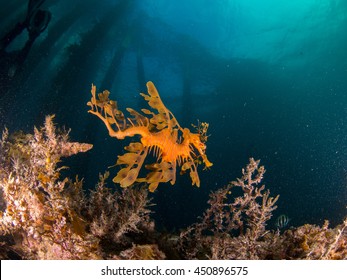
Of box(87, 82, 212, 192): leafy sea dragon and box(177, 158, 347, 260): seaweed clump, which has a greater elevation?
box(87, 82, 212, 192): leafy sea dragon

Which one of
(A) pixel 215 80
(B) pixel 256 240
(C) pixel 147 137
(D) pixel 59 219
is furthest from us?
(A) pixel 215 80

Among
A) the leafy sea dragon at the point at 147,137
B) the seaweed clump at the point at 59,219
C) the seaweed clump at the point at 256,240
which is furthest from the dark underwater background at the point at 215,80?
the seaweed clump at the point at 256,240

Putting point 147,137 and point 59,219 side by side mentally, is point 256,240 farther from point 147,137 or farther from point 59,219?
point 59,219

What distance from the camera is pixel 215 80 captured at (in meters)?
25.1

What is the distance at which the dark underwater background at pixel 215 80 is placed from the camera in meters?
15.9

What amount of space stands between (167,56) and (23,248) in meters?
23.7

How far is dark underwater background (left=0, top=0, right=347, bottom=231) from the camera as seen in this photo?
15945 millimetres

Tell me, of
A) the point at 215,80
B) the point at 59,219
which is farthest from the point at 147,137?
the point at 215,80

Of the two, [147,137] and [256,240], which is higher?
[147,137]

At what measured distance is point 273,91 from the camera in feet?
83.3

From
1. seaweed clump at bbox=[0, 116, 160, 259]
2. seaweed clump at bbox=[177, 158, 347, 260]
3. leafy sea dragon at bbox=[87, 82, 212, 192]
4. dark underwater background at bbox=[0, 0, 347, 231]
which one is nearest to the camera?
seaweed clump at bbox=[0, 116, 160, 259]

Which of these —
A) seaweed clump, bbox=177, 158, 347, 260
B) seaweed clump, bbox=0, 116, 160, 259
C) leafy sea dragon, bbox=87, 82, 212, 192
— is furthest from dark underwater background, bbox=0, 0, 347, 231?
seaweed clump, bbox=177, 158, 347, 260

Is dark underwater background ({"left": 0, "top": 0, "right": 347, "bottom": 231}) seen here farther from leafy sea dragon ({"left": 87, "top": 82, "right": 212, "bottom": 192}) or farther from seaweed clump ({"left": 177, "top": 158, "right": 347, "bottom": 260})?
seaweed clump ({"left": 177, "top": 158, "right": 347, "bottom": 260})

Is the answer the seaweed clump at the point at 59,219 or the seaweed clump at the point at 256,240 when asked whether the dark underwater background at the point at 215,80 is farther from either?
the seaweed clump at the point at 256,240
